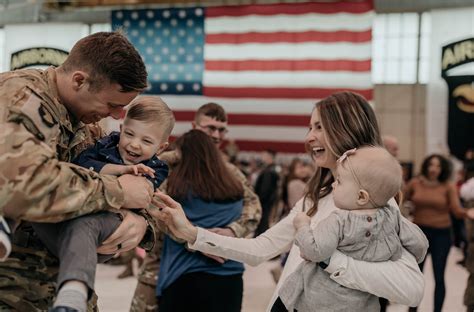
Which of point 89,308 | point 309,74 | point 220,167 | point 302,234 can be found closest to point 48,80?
point 89,308

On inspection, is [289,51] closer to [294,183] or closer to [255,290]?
[294,183]

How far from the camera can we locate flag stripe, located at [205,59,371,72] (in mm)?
10641

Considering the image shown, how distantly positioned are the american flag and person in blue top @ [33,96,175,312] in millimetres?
8580

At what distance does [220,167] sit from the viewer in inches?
139

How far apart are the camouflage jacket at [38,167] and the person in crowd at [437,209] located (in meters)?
→ 5.07

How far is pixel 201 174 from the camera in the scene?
3.48 m

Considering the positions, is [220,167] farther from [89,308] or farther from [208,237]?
[89,308]

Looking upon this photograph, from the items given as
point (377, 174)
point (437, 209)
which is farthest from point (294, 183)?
point (377, 174)

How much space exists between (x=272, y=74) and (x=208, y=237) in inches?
359

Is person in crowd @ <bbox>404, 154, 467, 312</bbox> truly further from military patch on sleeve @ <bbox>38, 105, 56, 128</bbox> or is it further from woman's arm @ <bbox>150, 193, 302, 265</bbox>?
military patch on sleeve @ <bbox>38, 105, 56, 128</bbox>

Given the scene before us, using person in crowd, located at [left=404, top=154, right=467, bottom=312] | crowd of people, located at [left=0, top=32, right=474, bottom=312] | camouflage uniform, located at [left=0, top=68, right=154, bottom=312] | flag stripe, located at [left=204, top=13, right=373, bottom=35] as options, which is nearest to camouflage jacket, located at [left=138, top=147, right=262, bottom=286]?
crowd of people, located at [left=0, top=32, right=474, bottom=312]

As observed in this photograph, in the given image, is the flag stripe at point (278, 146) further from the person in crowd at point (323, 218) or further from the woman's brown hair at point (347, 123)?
the woman's brown hair at point (347, 123)

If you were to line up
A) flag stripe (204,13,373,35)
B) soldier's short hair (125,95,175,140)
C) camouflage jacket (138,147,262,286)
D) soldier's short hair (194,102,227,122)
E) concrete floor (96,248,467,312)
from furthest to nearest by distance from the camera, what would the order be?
flag stripe (204,13,373,35) < concrete floor (96,248,467,312) < soldier's short hair (194,102,227,122) < camouflage jacket (138,147,262,286) < soldier's short hair (125,95,175,140)

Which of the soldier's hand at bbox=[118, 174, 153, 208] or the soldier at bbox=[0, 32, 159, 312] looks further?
the soldier's hand at bbox=[118, 174, 153, 208]
